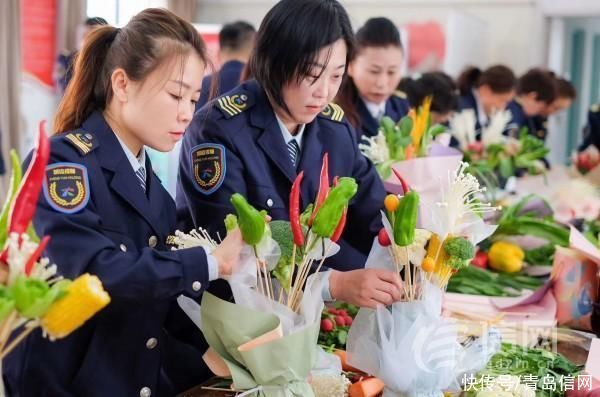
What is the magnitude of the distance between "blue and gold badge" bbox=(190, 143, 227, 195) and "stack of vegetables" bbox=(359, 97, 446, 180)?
83 centimetres

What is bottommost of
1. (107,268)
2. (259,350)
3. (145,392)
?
(145,392)

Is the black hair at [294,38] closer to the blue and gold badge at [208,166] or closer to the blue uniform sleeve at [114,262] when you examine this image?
the blue and gold badge at [208,166]

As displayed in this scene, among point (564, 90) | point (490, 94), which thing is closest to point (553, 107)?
point (564, 90)

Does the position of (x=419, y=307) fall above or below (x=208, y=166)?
below

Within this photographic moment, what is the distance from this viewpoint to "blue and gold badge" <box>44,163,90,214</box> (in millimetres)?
1364

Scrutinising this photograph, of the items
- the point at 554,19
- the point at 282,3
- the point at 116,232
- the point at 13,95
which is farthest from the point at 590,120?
the point at 116,232

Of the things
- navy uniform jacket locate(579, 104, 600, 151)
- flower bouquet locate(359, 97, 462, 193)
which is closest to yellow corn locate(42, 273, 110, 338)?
flower bouquet locate(359, 97, 462, 193)

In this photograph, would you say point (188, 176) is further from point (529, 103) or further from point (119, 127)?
point (529, 103)

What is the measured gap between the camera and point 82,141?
1.48 meters

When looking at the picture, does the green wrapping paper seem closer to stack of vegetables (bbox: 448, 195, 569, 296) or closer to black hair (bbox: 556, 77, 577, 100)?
stack of vegetables (bbox: 448, 195, 569, 296)

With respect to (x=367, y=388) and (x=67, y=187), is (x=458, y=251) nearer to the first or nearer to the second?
(x=367, y=388)

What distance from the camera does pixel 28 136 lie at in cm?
626

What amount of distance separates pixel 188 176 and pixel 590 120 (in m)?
4.85

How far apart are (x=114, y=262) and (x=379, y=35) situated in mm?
1768
